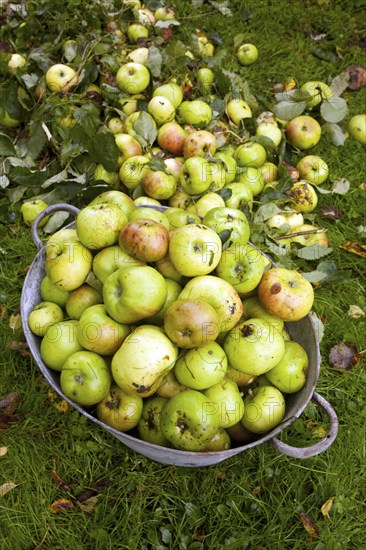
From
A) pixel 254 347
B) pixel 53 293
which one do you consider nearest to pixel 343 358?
pixel 254 347

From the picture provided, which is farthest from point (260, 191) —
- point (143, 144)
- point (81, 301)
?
point (81, 301)

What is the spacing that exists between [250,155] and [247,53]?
154 centimetres

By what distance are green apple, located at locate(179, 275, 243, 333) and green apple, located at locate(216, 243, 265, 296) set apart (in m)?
0.08

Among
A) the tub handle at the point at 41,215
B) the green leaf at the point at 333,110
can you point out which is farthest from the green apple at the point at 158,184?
the green leaf at the point at 333,110

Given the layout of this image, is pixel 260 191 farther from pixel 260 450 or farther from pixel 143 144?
pixel 260 450

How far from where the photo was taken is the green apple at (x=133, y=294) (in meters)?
1.71

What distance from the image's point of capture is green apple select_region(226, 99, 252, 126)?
131 inches

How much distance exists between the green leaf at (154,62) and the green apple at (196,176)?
38.4 inches

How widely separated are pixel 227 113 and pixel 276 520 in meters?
2.61

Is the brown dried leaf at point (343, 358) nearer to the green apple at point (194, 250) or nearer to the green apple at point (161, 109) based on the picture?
the green apple at point (194, 250)

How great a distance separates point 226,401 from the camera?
1797 mm

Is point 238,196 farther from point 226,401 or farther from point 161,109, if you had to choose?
point 226,401

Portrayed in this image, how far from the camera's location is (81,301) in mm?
1981

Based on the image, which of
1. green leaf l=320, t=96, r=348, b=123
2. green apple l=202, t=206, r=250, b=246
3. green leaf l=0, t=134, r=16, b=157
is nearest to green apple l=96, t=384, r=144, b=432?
green apple l=202, t=206, r=250, b=246
